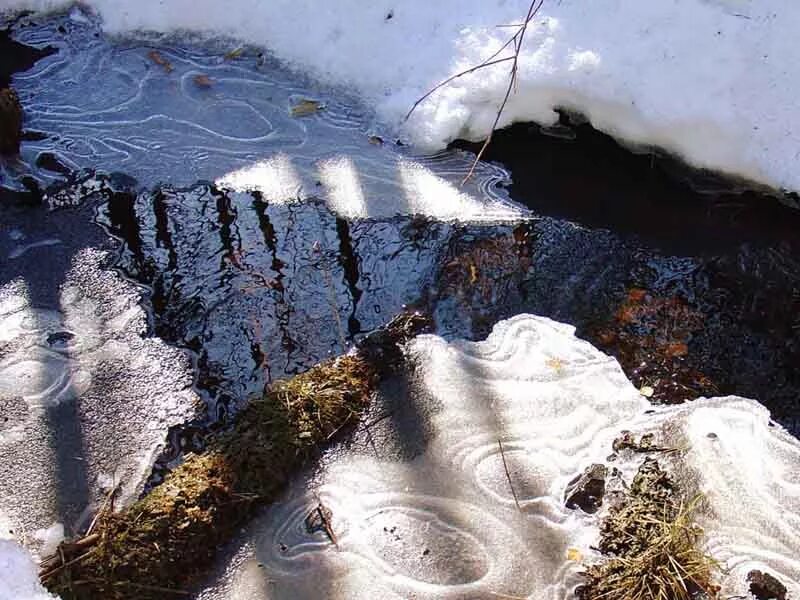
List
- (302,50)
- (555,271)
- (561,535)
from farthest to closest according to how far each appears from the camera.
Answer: (302,50), (555,271), (561,535)

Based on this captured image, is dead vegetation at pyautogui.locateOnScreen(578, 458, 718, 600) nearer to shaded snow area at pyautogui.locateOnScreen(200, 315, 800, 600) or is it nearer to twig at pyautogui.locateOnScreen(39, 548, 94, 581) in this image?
shaded snow area at pyautogui.locateOnScreen(200, 315, 800, 600)

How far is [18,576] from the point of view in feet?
9.85

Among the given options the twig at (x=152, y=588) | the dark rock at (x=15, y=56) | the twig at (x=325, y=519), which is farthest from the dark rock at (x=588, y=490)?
the dark rock at (x=15, y=56)

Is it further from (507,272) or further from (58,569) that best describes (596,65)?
(58,569)

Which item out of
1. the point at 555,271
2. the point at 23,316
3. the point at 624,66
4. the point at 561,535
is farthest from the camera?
the point at 624,66

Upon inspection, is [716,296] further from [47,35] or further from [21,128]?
[47,35]

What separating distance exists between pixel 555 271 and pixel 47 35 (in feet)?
16.2

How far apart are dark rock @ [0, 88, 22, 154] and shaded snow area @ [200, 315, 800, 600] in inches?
128

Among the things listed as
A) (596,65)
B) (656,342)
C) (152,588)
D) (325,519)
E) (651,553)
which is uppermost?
(596,65)

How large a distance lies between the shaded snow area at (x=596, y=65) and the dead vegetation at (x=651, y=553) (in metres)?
2.62

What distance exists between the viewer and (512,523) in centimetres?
340

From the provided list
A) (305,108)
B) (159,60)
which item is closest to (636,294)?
(305,108)

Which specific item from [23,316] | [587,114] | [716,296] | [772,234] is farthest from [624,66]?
[23,316]

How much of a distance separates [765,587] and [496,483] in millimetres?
1160
